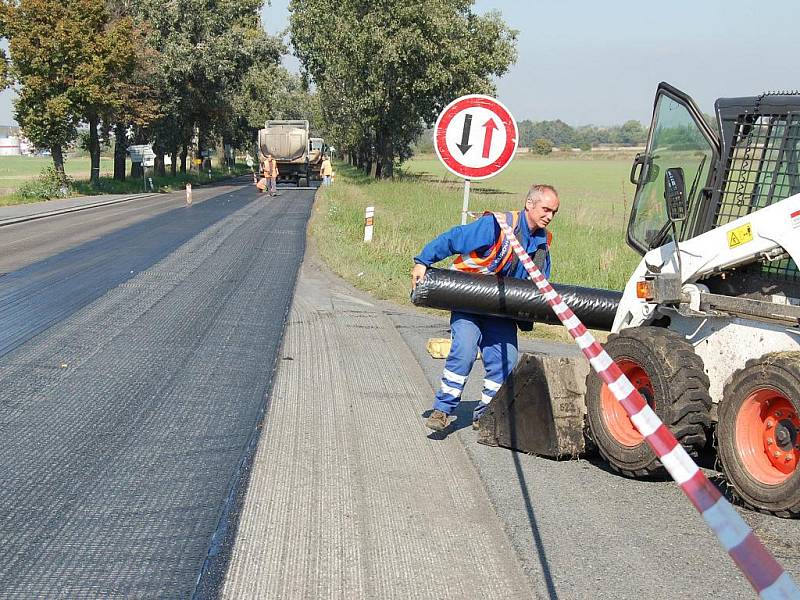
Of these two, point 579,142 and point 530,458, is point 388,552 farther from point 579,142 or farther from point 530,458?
point 579,142

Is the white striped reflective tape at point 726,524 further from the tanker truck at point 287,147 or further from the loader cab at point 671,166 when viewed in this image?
Answer: the tanker truck at point 287,147

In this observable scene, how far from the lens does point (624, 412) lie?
5.60 metres

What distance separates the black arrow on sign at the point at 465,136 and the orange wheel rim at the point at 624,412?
15.5 feet

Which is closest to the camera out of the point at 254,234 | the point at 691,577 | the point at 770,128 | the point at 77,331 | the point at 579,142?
the point at 691,577

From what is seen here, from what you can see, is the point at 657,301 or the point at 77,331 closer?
the point at 657,301

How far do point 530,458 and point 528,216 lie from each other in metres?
1.53

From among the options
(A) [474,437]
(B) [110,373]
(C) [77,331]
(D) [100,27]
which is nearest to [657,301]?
(A) [474,437]

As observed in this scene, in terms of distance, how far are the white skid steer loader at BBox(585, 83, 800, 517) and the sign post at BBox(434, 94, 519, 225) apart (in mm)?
3814

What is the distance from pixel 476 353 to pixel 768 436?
214cm

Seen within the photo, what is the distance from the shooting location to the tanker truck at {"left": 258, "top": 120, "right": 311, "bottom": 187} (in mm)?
50656

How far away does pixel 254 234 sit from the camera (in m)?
22.0

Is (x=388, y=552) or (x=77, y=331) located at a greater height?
(x=388, y=552)

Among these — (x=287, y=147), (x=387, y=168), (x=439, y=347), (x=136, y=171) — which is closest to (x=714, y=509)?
(x=439, y=347)

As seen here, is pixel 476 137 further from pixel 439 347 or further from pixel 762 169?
pixel 762 169
